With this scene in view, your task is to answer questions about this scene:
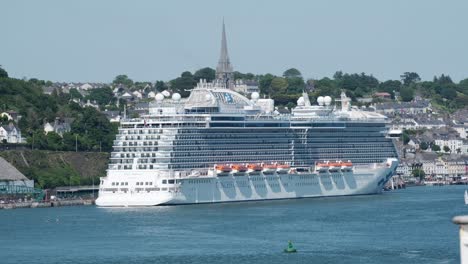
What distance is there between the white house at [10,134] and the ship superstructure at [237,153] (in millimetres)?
23550

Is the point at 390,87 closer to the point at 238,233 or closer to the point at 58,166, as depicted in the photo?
the point at 58,166

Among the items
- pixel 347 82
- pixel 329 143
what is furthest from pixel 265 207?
pixel 347 82

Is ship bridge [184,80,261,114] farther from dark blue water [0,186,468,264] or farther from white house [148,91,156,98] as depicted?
white house [148,91,156,98]

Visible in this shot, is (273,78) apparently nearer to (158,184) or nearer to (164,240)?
(158,184)

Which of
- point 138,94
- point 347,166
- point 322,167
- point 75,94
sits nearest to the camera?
point 322,167

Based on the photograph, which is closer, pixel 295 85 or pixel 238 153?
pixel 238 153

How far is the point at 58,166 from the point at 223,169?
23107mm

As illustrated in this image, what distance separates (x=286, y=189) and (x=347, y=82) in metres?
101

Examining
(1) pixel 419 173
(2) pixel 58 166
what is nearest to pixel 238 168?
(2) pixel 58 166

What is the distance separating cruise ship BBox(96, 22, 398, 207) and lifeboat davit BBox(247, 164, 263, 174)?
17 cm

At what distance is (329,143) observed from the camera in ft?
287

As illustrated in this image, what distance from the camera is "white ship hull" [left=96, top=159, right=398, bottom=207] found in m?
74.5

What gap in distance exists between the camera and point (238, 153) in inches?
3199

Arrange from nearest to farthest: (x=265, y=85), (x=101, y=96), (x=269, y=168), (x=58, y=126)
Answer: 1. (x=269, y=168)
2. (x=58, y=126)
3. (x=101, y=96)
4. (x=265, y=85)
